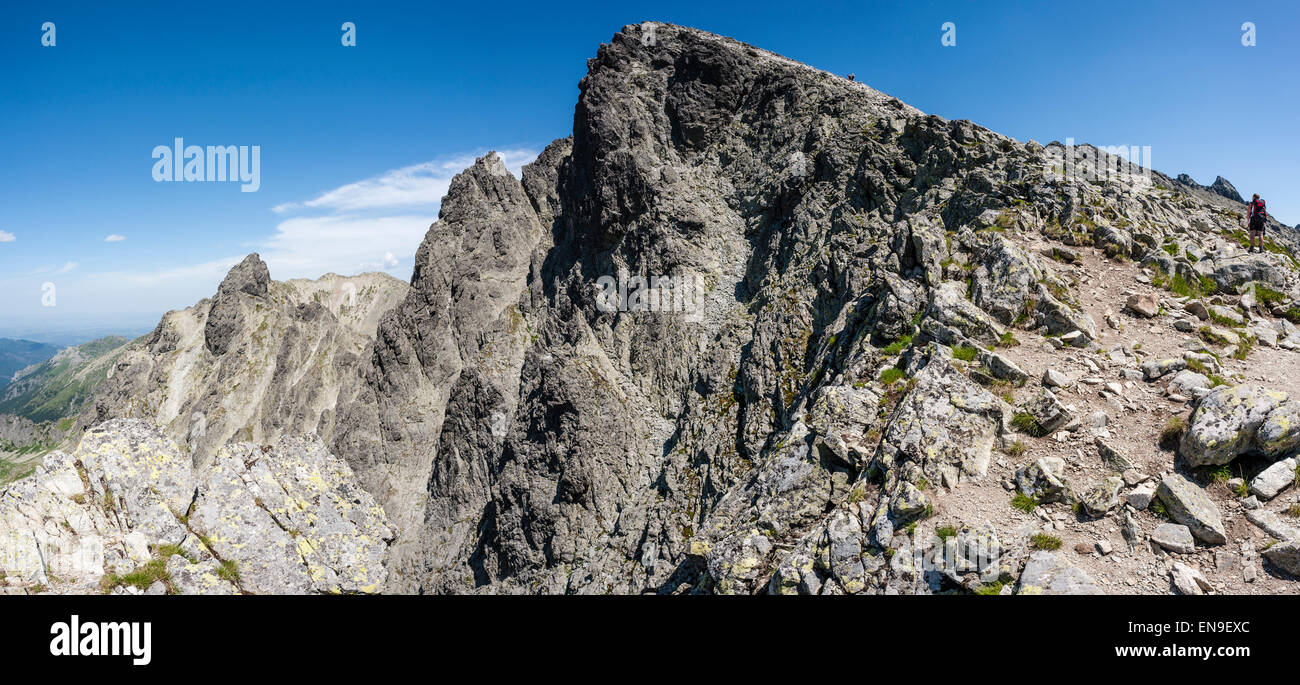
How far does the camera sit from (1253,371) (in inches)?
543

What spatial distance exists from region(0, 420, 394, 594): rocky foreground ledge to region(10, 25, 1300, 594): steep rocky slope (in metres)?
19.8

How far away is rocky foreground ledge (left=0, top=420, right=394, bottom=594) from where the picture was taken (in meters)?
17.5

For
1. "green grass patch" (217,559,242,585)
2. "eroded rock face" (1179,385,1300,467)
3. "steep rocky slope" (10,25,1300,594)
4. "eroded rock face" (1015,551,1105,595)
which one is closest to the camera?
"eroded rock face" (1015,551,1105,595)

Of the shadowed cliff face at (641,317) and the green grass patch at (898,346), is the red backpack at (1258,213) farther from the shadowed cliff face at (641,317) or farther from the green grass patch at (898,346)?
the green grass patch at (898,346)

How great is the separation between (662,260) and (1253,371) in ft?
169

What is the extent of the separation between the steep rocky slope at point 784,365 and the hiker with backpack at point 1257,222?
2.89ft

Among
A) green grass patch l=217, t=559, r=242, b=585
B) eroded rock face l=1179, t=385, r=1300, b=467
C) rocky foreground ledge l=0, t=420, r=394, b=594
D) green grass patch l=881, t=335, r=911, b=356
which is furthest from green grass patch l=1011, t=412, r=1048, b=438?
green grass patch l=217, t=559, r=242, b=585

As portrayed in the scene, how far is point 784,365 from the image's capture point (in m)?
44.9

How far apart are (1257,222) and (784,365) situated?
28506mm

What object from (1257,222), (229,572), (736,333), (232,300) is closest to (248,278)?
(232,300)

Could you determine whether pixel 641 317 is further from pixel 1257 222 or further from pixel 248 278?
pixel 248 278

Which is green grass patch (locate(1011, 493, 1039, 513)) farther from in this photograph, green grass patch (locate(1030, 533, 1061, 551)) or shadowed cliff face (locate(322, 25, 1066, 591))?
shadowed cliff face (locate(322, 25, 1066, 591))

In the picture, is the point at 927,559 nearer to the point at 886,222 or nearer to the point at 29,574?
the point at 29,574
